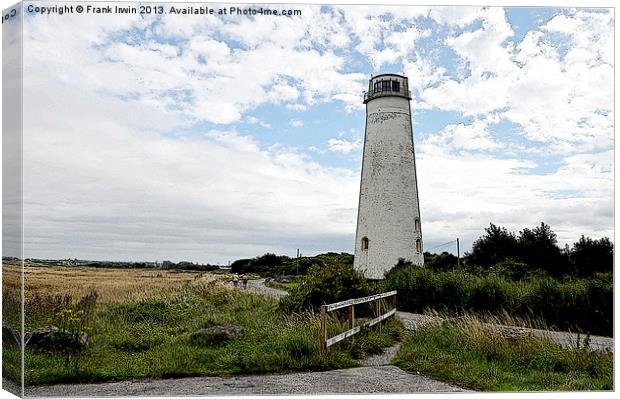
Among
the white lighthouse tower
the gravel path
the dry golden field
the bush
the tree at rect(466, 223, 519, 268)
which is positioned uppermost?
the white lighthouse tower

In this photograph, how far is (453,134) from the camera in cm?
1087

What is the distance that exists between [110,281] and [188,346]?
55.7 inches

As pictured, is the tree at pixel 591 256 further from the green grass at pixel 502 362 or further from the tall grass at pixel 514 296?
the green grass at pixel 502 362

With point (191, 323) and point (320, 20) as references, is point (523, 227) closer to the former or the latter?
point (320, 20)

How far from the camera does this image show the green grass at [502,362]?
904 centimetres

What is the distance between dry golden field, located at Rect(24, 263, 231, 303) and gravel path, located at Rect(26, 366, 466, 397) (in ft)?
4.17

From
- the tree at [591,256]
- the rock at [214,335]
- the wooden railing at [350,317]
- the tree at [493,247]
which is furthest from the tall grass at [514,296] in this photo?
the rock at [214,335]

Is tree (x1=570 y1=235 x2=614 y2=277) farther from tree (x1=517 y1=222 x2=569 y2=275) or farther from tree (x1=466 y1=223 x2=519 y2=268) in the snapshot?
tree (x1=466 y1=223 x2=519 y2=268)

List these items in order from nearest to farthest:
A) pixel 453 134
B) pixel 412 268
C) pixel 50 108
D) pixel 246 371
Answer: pixel 50 108, pixel 246 371, pixel 453 134, pixel 412 268

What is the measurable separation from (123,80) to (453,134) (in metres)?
5.17

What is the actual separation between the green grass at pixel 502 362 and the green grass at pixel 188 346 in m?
1.04

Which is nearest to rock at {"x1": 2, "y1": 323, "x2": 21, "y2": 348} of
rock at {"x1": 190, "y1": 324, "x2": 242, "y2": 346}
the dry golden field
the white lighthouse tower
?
the dry golden field

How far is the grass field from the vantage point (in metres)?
8.67

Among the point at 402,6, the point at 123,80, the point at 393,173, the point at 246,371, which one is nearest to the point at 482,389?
the point at 246,371
